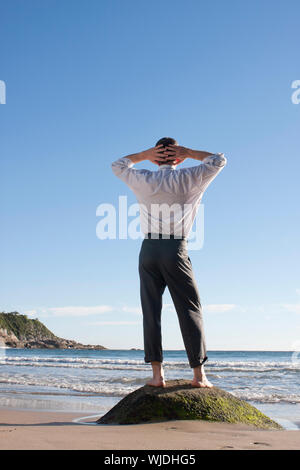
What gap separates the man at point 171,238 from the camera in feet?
12.6

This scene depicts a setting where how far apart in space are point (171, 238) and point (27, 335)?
89.1m

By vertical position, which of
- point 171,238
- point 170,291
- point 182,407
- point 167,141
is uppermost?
point 167,141

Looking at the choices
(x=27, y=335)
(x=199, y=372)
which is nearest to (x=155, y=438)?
(x=199, y=372)

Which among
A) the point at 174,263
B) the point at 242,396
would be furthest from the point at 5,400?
the point at 174,263

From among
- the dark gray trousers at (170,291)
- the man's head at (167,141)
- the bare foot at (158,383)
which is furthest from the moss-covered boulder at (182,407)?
the man's head at (167,141)

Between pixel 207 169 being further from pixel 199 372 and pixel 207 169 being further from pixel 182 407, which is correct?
pixel 182 407

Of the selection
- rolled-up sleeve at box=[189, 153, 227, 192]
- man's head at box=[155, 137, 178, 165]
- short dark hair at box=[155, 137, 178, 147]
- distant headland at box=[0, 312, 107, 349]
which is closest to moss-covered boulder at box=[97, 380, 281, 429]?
rolled-up sleeve at box=[189, 153, 227, 192]

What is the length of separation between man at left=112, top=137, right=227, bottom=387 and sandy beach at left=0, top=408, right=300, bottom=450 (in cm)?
66

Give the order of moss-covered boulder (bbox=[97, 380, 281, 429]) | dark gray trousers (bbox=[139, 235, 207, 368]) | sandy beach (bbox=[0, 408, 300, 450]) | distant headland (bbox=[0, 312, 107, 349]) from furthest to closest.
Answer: distant headland (bbox=[0, 312, 107, 349])
dark gray trousers (bbox=[139, 235, 207, 368])
moss-covered boulder (bbox=[97, 380, 281, 429])
sandy beach (bbox=[0, 408, 300, 450])

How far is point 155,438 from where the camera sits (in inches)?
109

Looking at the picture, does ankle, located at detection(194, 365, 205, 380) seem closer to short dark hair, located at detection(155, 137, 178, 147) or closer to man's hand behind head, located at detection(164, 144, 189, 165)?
man's hand behind head, located at detection(164, 144, 189, 165)

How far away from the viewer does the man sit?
152 inches

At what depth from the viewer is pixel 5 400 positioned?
6902 millimetres
